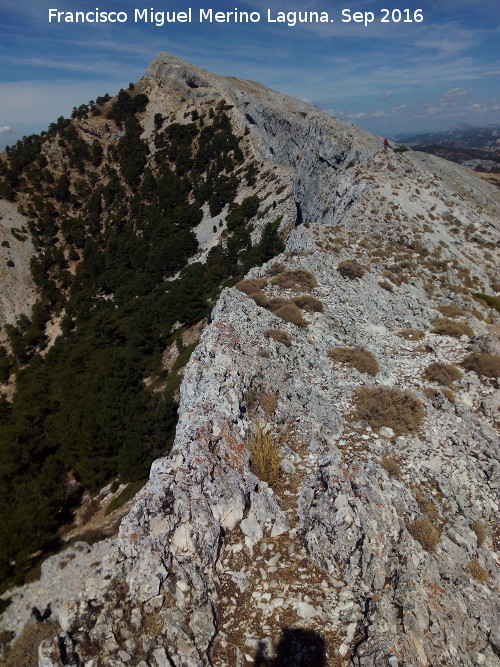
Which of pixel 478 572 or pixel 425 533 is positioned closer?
pixel 478 572

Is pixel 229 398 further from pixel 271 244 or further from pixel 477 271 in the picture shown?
pixel 271 244

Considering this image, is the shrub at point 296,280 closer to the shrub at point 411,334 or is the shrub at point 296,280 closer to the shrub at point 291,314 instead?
the shrub at point 291,314

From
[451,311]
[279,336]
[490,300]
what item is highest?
[279,336]

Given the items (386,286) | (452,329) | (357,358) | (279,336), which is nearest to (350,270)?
(386,286)

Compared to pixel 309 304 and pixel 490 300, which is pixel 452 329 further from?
pixel 490 300

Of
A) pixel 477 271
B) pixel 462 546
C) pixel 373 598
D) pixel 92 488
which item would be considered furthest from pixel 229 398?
pixel 477 271

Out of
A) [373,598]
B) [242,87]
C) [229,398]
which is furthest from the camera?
[242,87]

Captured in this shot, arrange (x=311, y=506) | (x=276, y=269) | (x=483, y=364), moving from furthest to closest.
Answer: (x=276, y=269) < (x=483, y=364) < (x=311, y=506)
